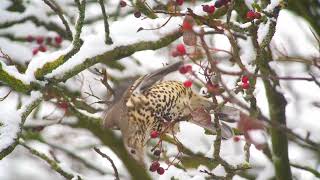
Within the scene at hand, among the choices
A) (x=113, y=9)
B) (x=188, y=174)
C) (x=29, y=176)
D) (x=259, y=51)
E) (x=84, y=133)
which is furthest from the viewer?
(x=29, y=176)

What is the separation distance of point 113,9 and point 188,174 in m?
2.39

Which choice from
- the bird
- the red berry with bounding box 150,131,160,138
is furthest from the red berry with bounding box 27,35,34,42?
the red berry with bounding box 150,131,160,138

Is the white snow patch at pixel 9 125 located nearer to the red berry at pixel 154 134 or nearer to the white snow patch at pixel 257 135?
the red berry at pixel 154 134

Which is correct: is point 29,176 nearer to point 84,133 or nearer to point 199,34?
point 84,133

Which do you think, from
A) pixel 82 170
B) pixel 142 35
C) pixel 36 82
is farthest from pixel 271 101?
pixel 82 170

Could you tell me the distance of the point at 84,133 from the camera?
586 centimetres

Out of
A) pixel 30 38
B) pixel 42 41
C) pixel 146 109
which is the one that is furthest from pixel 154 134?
pixel 30 38

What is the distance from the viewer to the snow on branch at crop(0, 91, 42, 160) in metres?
2.67

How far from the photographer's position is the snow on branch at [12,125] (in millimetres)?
2673

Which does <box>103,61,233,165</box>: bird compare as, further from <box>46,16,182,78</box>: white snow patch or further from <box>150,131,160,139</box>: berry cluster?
<box>46,16,182,78</box>: white snow patch

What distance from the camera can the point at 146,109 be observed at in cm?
308

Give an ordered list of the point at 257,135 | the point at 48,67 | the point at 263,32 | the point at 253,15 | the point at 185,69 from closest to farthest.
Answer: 1. the point at 257,135
2. the point at 185,69
3. the point at 253,15
4. the point at 263,32
5. the point at 48,67

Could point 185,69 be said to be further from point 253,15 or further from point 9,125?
point 9,125

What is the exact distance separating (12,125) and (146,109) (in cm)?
74
